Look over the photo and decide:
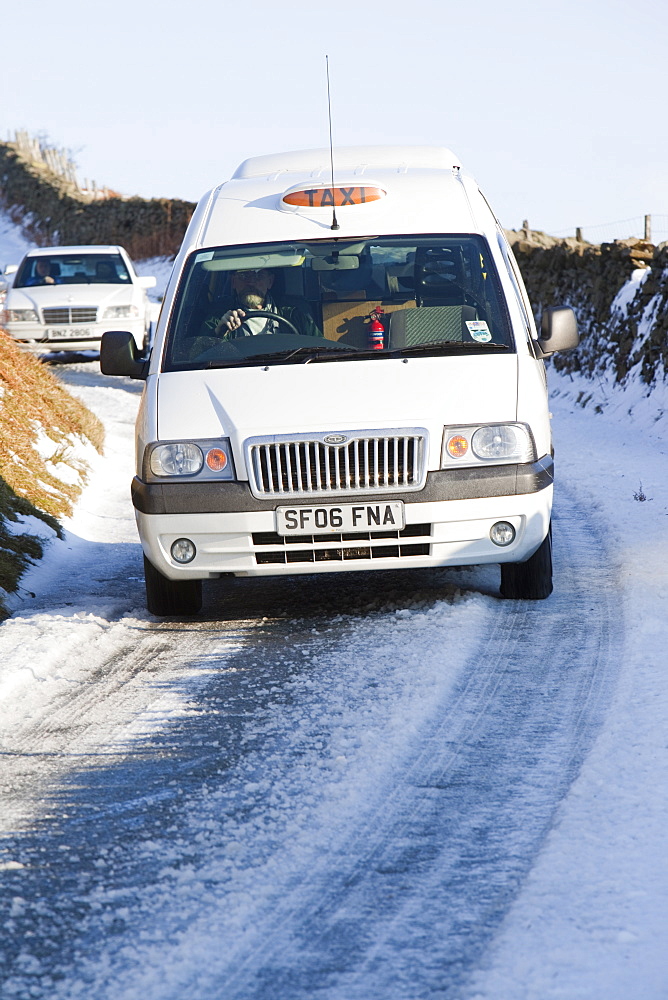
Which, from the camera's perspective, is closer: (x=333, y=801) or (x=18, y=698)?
(x=333, y=801)

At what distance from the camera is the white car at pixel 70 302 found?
57.1 feet

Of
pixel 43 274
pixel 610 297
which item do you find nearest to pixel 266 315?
pixel 610 297

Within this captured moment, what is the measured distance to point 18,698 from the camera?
5047 millimetres

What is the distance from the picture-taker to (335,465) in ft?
18.5

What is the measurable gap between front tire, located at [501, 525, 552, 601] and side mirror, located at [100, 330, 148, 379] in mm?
2303

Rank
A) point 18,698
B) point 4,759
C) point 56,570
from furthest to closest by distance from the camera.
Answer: point 56,570 < point 18,698 < point 4,759

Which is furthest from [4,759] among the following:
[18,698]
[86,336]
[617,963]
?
[86,336]

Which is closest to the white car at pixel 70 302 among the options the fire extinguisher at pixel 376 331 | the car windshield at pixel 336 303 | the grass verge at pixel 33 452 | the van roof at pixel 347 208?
the grass verge at pixel 33 452

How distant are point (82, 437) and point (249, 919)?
9131mm

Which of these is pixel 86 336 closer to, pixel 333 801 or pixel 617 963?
pixel 333 801

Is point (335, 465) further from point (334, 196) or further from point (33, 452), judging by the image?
point (33, 452)

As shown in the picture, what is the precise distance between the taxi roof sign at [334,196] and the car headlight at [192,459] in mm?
1978

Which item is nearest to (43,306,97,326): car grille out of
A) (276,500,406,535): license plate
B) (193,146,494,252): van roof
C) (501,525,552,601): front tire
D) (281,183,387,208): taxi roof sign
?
(193,146,494,252): van roof

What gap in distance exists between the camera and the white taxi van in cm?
566
